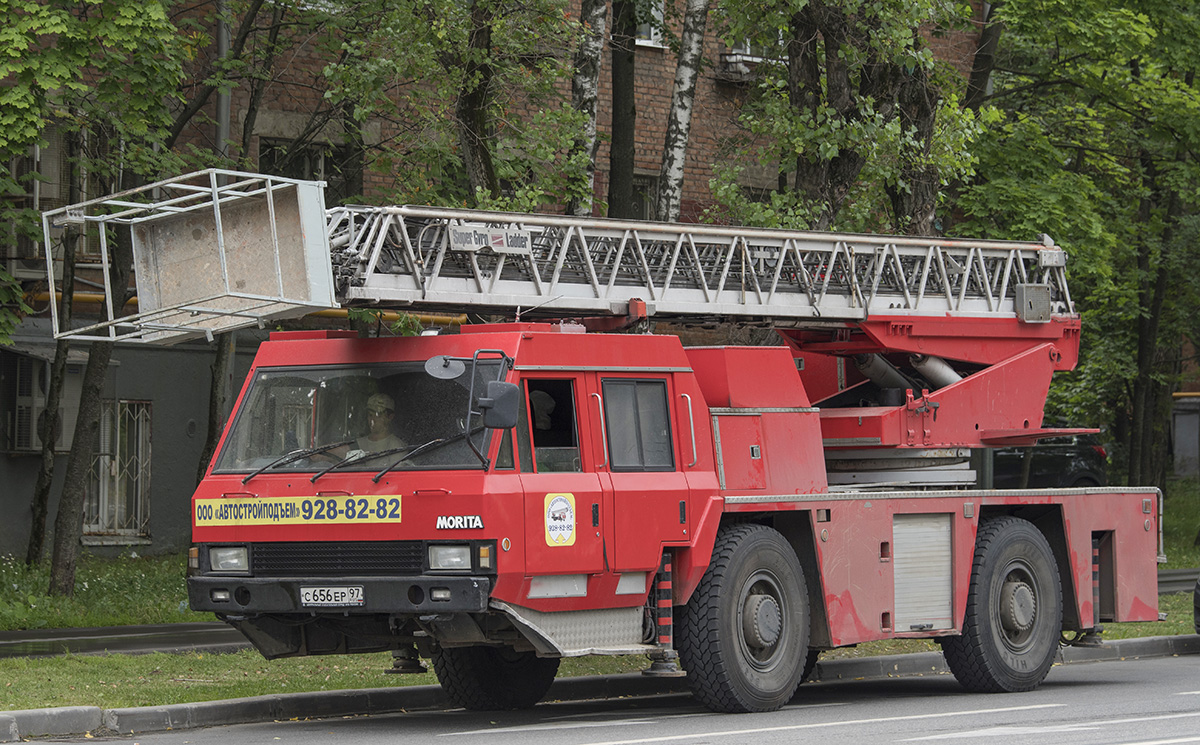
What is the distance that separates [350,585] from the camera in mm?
10086

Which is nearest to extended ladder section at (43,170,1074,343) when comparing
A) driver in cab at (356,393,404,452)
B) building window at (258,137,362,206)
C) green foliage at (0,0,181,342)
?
driver in cab at (356,393,404,452)

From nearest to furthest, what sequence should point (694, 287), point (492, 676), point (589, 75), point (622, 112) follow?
1. point (492, 676)
2. point (694, 287)
3. point (589, 75)
4. point (622, 112)

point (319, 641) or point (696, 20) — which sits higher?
point (696, 20)

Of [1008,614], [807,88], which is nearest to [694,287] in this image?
[1008,614]

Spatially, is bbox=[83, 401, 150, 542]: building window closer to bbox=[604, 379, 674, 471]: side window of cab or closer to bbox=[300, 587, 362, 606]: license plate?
bbox=[300, 587, 362, 606]: license plate

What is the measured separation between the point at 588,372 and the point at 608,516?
97 centimetres

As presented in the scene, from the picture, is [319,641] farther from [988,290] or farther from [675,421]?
[988,290]

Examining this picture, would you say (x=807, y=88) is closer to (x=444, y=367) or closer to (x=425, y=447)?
(x=444, y=367)

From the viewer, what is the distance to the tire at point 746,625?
35.8ft

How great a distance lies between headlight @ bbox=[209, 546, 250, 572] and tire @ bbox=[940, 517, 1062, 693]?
19.3ft

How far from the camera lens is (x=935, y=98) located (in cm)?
1844

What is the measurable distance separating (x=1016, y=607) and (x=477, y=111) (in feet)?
23.0

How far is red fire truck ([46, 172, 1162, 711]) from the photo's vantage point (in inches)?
392

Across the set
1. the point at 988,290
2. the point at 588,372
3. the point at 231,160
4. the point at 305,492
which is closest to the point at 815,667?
the point at 988,290
